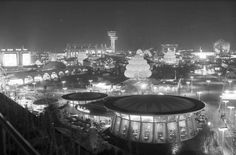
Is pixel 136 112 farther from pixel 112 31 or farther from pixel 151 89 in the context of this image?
pixel 112 31

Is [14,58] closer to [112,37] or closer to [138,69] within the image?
[138,69]

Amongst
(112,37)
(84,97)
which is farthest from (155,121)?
(112,37)

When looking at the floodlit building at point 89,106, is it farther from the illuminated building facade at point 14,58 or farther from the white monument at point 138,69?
the illuminated building facade at point 14,58

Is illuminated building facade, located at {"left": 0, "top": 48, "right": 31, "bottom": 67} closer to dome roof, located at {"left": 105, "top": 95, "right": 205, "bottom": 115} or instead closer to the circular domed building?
dome roof, located at {"left": 105, "top": 95, "right": 205, "bottom": 115}

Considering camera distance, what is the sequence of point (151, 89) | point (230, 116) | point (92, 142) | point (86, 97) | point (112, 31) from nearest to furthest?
point (92, 142) < point (230, 116) < point (86, 97) < point (151, 89) < point (112, 31)

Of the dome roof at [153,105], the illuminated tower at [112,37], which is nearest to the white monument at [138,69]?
the dome roof at [153,105]

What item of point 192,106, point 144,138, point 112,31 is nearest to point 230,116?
point 192,106
